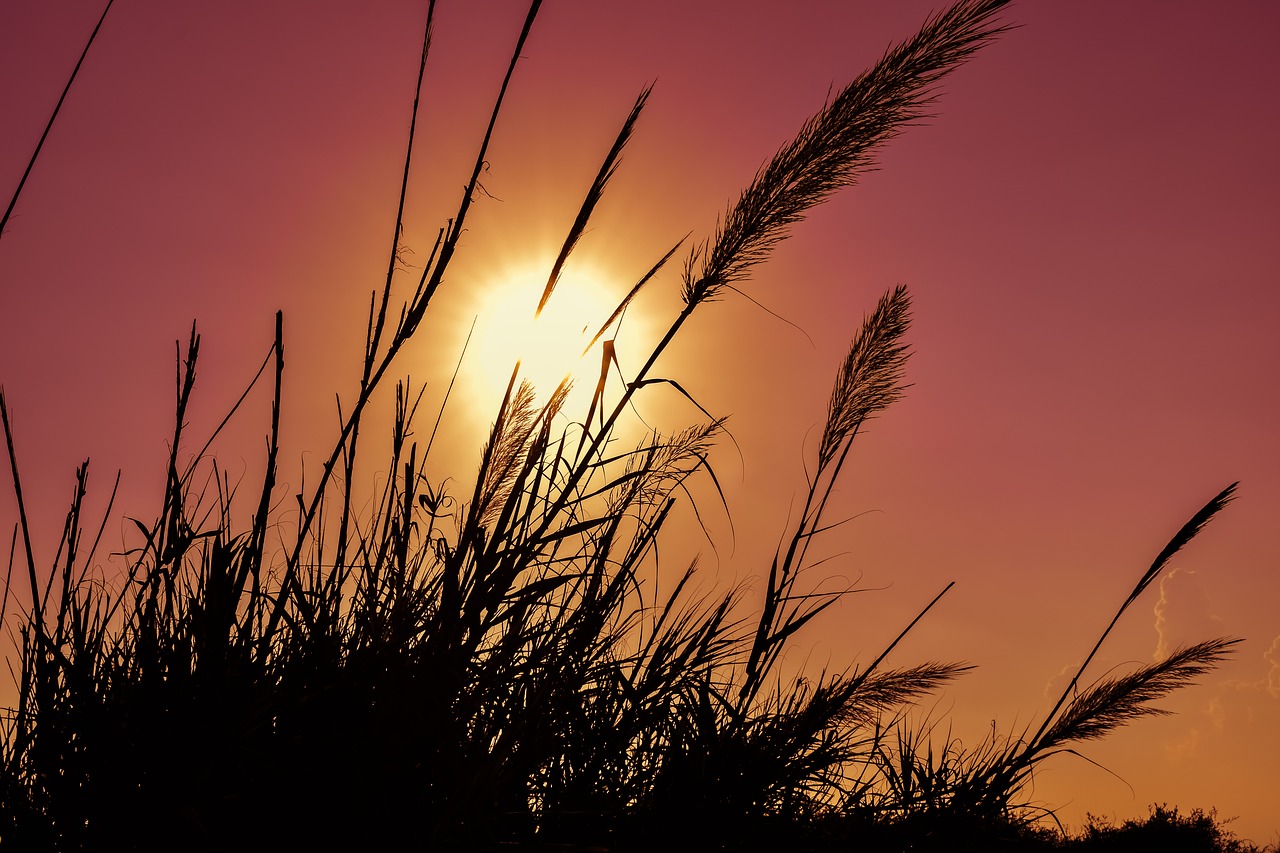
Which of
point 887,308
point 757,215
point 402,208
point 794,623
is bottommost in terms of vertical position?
point 794,623

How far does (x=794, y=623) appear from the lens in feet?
6.63

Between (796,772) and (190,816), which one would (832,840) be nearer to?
(796,772)

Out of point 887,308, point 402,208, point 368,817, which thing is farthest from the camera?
point 887,308

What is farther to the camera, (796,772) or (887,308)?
(887,308)

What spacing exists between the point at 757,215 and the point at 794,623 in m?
0.98

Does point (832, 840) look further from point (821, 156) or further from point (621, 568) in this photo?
point (821, 156)

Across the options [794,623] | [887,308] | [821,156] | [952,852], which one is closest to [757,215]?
[821,156]

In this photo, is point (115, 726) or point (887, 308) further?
point (887, 308)

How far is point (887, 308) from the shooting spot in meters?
2.62

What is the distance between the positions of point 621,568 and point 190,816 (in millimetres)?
898

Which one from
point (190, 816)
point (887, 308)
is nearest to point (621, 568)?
point (190, 816)

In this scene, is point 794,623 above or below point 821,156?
below

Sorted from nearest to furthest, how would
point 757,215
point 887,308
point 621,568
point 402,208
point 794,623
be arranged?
point 402,208 < point 757,215 < point 621,568 < point 794,623 < point 887,308

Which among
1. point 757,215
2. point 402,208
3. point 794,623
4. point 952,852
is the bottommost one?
point 952,852
